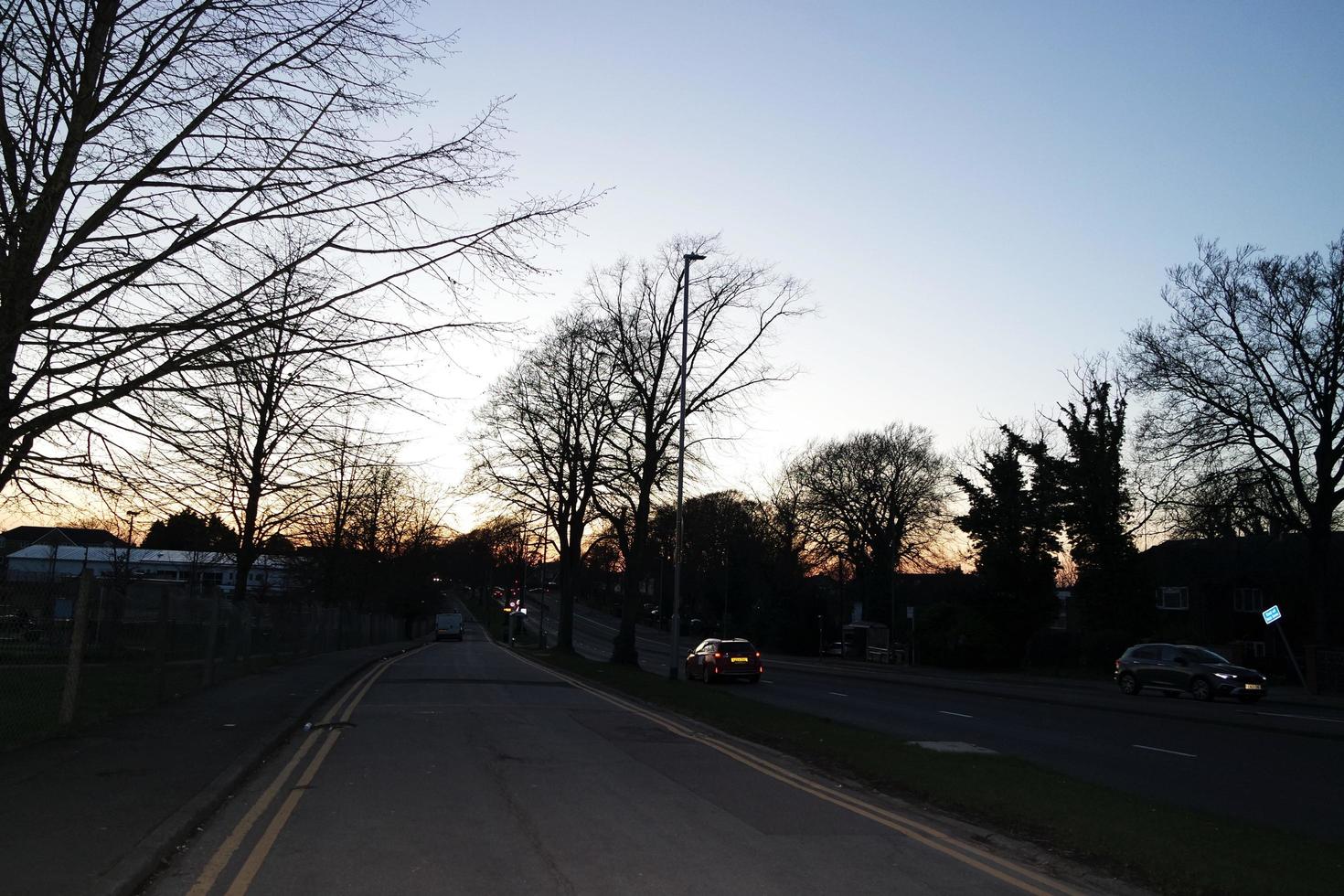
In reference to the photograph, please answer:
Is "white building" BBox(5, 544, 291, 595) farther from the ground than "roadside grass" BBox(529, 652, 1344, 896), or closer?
farther from the ground

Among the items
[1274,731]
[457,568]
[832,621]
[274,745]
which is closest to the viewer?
[274,745]

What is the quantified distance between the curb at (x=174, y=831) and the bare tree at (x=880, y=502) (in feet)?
202

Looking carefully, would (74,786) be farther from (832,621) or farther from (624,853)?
(832,621)

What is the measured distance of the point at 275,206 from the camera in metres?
8.65

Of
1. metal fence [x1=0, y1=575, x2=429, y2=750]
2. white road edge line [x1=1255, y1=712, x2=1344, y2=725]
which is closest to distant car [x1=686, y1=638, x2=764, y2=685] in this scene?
metal fence [x1=0, y1=575, x2=429, y2=750]

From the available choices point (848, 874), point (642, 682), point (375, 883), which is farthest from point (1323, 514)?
point (375, 883)

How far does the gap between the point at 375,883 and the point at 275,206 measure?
18.3 feet

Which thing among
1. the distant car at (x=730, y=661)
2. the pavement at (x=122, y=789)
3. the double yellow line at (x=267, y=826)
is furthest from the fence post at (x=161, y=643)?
the distant car at (x=730, y=661)

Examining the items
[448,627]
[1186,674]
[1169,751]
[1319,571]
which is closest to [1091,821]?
[1169,751]

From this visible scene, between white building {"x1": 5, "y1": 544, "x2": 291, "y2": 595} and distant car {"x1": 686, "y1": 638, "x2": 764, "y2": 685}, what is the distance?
14772mm

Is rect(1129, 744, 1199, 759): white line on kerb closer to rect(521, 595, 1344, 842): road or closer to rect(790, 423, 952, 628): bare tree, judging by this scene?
rect(521, 595, 1344, 842): road

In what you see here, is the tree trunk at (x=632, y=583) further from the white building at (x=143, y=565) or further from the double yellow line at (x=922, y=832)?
the double yellow line at (x=922, y=832)

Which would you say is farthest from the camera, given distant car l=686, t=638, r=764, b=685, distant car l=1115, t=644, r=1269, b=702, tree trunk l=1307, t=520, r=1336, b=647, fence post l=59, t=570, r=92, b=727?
tree trunk l=1307, t=520, r=1336, b=647

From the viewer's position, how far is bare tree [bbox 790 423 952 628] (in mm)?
70625
